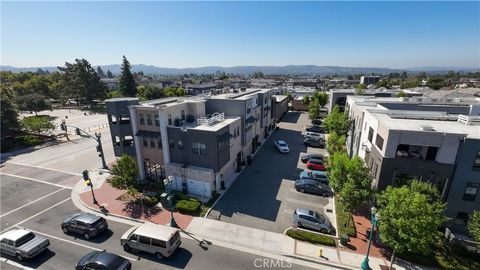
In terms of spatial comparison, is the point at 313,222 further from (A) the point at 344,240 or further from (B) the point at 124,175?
(B) the point at 124,175

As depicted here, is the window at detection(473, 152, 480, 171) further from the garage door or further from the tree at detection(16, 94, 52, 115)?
the tree at detection(16, 94, 52, 115)

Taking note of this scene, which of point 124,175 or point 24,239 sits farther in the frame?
point 124,175

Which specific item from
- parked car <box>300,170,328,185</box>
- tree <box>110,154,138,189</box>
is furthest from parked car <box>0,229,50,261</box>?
parked car <box>300,170,328,185</box>

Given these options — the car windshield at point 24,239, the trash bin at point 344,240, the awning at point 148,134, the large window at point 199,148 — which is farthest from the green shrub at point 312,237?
the car windshield at point 24,239

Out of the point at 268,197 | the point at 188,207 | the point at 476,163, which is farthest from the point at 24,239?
the point at 476,163

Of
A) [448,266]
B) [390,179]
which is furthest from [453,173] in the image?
[448,266]

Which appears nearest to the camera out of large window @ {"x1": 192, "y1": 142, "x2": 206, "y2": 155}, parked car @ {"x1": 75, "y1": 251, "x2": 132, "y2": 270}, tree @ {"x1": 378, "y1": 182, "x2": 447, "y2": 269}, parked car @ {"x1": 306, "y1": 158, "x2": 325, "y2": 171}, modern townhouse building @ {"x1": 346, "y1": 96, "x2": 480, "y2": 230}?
tree @ {"x1": 378, "y1": 182, "x2": 447, "y2": 269}
